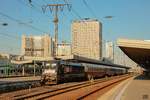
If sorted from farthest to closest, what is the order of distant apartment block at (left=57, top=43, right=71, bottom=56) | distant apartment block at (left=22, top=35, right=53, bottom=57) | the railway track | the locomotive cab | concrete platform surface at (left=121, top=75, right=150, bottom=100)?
1. distant apartment block at (left=22, top=35, right=53, bottom=57)
2. distant apartment block at (left=57, top=43, right=71, bottom=56)
3. the locomotive cab
4. concrete platform surface at (left=121, top=75, right=150, bottom=100)
5. the railway track

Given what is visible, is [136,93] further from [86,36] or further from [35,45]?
[35,45]

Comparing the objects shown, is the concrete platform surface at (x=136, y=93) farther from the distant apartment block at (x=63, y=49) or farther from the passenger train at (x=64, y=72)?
the distant apartment block at (x=63, y=49)

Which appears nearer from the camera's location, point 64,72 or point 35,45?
point 64,72

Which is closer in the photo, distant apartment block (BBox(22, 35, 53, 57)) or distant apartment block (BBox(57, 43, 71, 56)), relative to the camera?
distant apartment block (BBox(57, 43, 71, 56))

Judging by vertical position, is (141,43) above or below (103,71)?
above

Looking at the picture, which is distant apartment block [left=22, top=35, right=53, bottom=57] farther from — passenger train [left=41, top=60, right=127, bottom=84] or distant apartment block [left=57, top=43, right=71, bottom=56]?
passenger train [left=41, top=60, right=127, bottom=84]

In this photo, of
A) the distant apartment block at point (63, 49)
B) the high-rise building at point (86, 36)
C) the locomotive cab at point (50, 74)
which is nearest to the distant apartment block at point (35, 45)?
the high-rise building at point (86, 36)

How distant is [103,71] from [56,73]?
3387cm

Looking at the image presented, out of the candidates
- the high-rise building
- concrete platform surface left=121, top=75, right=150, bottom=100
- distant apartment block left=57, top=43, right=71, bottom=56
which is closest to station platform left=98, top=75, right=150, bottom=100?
concrete platform surface left=121, top=75, right=150, bottom=100

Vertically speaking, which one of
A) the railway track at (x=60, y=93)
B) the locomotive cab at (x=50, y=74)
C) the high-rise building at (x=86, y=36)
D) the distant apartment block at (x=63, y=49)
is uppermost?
the high-rise building at (x=86, y=36)

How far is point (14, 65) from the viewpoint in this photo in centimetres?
10044

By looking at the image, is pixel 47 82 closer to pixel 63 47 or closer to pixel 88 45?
pixel 63 47

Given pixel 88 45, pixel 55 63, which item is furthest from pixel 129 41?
pixel 88 45

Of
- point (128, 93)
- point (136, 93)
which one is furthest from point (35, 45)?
point (136, 93)
